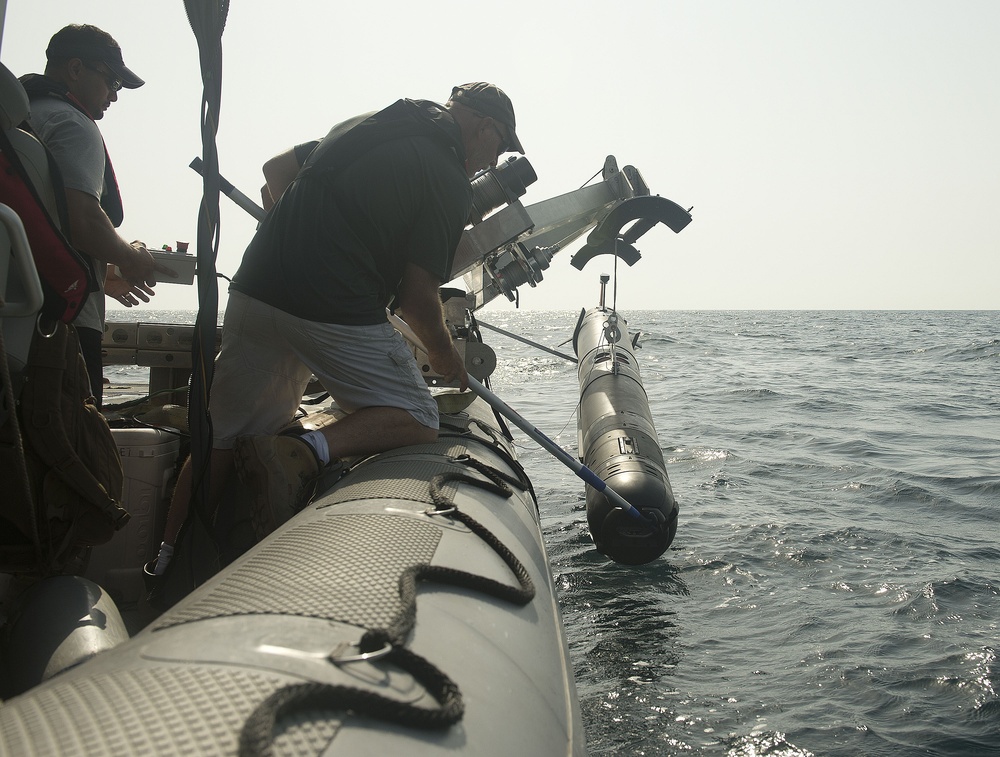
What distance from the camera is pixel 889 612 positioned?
491cm

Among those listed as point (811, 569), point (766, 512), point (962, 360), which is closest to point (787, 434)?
point (766, 512)

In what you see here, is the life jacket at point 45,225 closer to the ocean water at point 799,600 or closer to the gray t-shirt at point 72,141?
the gray t-shirt at point 72,141

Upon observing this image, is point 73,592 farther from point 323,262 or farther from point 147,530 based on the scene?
point 323,262

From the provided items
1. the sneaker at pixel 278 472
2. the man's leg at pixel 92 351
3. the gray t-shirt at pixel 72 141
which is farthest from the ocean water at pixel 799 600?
the gray t-shirt at pixel 72 141

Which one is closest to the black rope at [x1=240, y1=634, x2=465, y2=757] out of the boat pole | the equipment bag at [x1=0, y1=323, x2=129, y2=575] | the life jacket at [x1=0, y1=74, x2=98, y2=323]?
the equipment bag at [x1=0, y1=323, x2=129, y2=575]

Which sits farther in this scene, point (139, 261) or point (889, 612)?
point (889, 612)

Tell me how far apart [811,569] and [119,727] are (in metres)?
5.43

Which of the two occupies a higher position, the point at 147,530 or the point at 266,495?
the point at 266,495

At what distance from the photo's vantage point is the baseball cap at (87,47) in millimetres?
2998

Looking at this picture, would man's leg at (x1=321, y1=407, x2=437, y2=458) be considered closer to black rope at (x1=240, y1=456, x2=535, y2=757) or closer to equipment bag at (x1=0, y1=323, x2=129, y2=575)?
equipment bag at (x1=0, y1=323, x2=129, y2=575)

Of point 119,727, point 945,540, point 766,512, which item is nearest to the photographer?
point 119,727

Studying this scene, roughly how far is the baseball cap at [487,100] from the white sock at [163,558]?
2.08 metres

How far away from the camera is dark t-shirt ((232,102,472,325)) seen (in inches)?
123

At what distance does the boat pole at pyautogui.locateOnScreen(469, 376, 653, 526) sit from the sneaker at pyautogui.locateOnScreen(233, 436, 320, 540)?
3.90 feet
